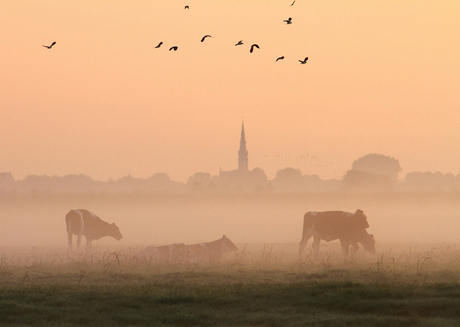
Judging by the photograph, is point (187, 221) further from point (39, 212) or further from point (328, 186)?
point (328, 186)

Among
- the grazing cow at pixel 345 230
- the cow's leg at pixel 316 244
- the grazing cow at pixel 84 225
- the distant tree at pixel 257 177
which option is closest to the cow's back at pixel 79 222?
the grazing cow at pixel 84 225

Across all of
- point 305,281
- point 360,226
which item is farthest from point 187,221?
point 305,281

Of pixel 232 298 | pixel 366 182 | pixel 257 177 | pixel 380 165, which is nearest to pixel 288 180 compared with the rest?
pixel 257 177

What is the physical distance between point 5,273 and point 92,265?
3.52 metres

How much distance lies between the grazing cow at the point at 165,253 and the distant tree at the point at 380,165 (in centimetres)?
10429

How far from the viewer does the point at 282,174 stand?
143875 millimetres

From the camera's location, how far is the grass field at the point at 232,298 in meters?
14.7

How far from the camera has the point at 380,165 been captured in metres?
130

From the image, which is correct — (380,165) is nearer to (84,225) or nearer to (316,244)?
(84,225)

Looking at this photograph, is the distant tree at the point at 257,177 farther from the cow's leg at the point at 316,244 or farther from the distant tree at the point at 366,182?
the cow's leg at the point at 316,244

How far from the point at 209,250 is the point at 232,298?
41.7 ft

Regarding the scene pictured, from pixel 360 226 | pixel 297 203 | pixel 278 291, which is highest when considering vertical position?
pixel 297 203

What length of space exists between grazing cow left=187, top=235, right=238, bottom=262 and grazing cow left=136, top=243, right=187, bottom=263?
1.18 feet

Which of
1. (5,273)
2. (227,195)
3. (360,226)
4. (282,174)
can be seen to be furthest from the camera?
(282,174)
